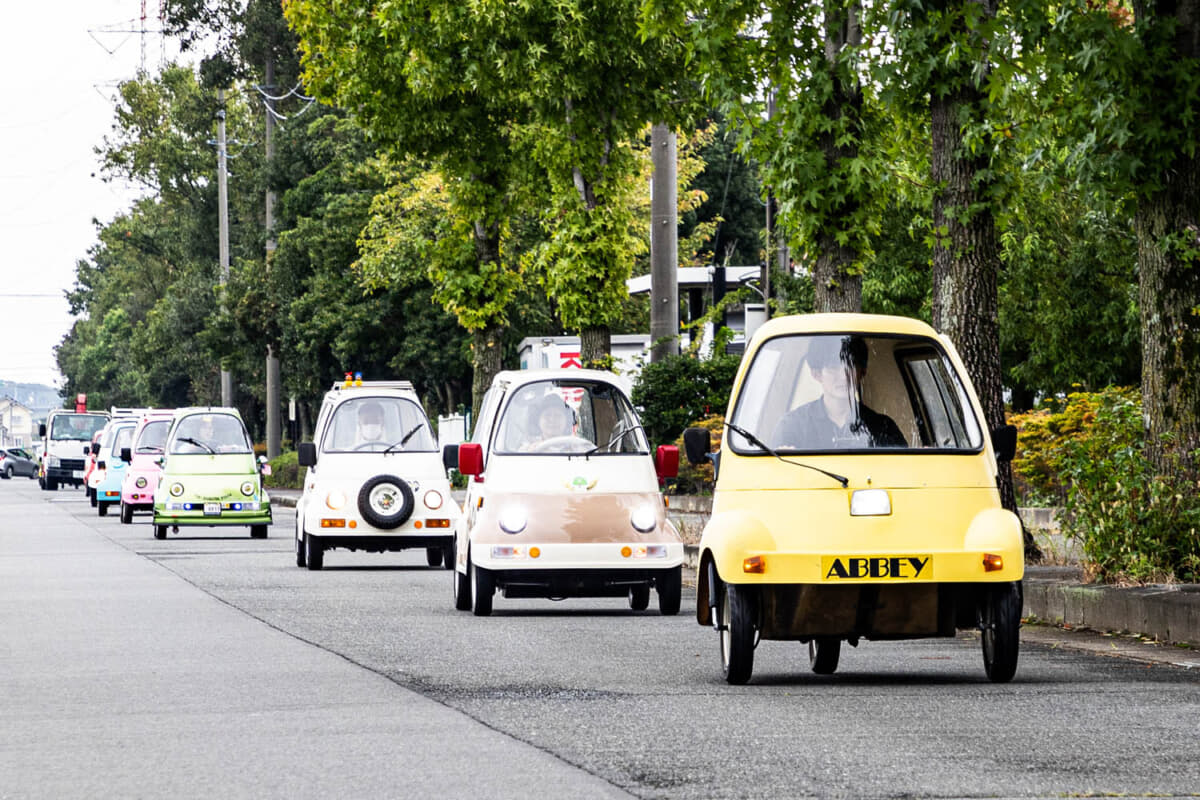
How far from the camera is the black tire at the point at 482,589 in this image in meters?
16.7

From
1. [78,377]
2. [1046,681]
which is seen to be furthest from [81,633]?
[78,377]

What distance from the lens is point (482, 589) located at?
16719mm

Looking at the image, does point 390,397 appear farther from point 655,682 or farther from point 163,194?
point 163,194

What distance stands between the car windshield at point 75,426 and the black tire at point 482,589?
55719 mm

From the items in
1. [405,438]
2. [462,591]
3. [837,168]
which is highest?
[837,168]

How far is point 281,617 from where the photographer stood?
1686 cm

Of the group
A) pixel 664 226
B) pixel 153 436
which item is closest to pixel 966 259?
pixel 664 226

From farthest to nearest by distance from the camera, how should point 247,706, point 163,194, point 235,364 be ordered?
point 163,194 → point 235,364 → point 247,706

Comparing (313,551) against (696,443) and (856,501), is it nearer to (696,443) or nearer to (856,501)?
(696,443)

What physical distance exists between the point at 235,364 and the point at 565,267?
143 ft

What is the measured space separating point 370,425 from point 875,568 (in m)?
13.9

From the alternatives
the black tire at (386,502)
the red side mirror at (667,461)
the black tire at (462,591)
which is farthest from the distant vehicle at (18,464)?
the red side mirror at (667,461)

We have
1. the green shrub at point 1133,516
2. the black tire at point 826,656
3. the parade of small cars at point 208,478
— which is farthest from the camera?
the parade of small cars at point 208,478

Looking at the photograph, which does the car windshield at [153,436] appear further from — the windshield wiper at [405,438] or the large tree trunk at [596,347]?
the windshield wiper at [405,438]
